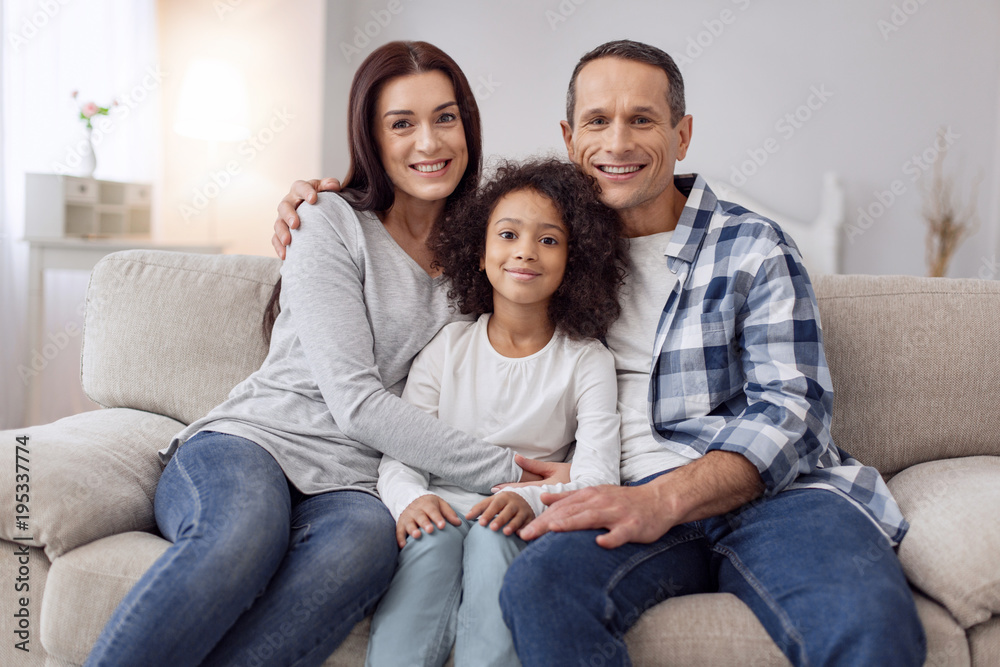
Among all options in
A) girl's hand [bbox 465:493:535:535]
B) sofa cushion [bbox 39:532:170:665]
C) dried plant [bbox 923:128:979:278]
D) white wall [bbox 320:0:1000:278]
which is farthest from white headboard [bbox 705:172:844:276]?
sofa cushion [bbox 39:532:170:665]

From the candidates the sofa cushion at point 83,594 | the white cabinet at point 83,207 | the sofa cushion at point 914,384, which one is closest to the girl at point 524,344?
the sofa cushion at point 83,594

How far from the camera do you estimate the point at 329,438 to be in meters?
1.32

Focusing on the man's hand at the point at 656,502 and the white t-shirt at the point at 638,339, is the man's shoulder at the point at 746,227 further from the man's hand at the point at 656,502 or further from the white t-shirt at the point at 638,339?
the man's hand at the point at 656,502

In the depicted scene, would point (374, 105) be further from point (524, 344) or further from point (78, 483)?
point (78, 483)

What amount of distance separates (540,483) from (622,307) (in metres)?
0.40

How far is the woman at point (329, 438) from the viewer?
3.29 ft

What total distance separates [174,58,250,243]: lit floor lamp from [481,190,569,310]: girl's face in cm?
241

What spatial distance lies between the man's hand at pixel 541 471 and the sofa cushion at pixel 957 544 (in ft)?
1.77

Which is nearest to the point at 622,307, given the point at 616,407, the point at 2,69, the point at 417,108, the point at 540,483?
the point at 616,407

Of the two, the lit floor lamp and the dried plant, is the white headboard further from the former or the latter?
the lit floor lamp

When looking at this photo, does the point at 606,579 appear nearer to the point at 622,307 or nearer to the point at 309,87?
the point at 622,307

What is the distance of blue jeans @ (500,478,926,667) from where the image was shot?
96cm

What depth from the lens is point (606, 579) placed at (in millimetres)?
1054

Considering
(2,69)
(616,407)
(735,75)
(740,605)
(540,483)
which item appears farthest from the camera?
(735,75)
